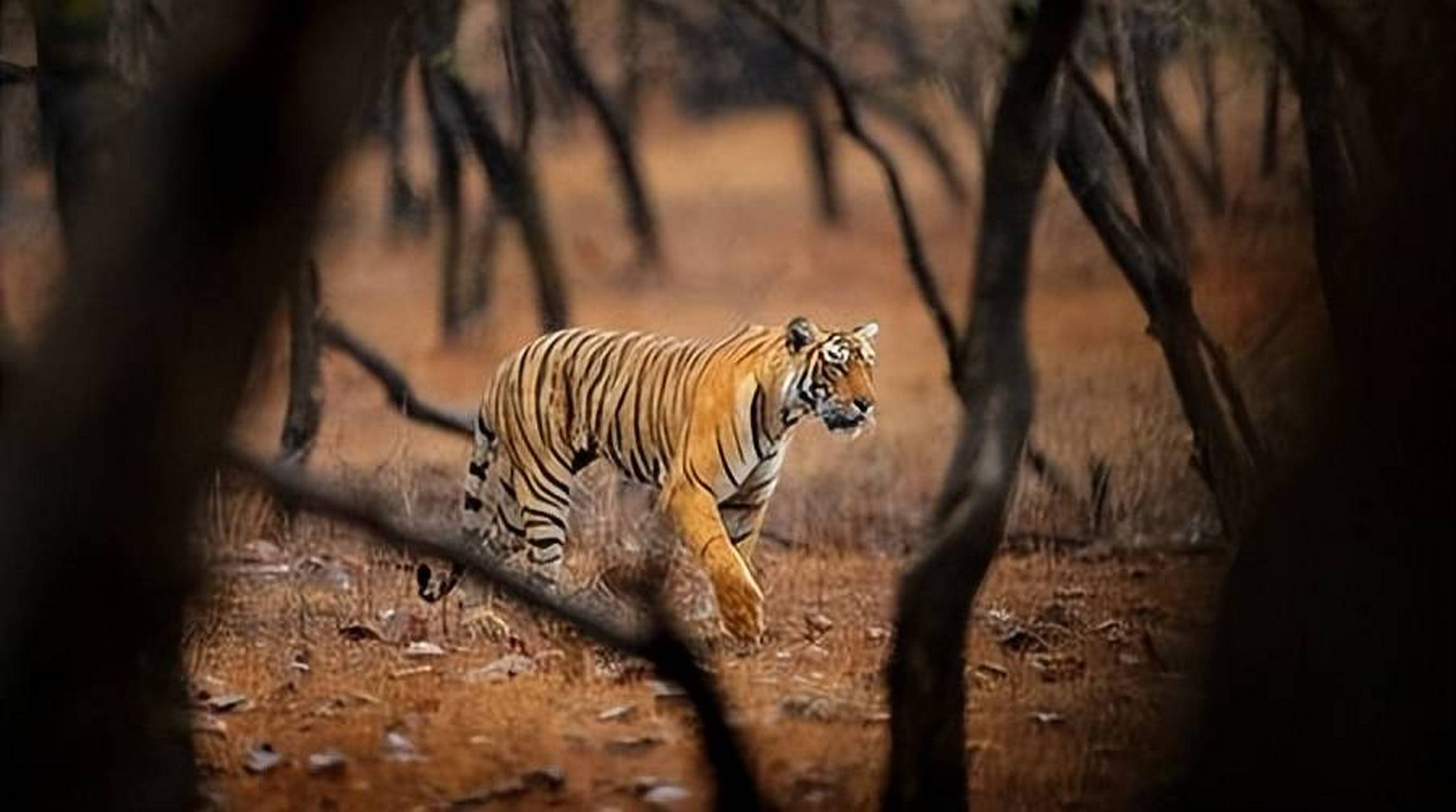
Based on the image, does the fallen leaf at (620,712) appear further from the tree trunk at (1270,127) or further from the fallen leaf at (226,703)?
the tree trunk at (1270,127)

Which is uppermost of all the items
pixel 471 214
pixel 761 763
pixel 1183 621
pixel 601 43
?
pixel 601 43

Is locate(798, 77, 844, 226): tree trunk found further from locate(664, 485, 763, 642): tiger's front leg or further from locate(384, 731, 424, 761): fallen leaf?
locate(384, 731, 424, 761): fallen leaf

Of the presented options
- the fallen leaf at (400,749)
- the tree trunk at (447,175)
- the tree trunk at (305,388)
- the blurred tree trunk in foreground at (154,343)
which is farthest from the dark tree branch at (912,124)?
the blurred tree trunk in foreground at (154,343)

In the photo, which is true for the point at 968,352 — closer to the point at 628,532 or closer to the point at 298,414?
the point at 628,532

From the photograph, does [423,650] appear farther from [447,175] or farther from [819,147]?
[819,147]

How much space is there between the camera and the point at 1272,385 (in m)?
2.70

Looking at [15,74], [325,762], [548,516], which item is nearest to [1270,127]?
[548,516]

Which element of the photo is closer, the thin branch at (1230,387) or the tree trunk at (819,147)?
the thin branch at (1230,387)

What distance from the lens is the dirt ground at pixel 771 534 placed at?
281 cm

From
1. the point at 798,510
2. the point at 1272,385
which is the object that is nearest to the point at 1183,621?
the point at 1272,385

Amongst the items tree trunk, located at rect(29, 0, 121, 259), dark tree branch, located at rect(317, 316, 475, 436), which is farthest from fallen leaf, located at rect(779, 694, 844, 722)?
tree trunk, located at rect(29, 0, 121, 259)

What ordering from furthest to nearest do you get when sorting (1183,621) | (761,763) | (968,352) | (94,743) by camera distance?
(968,352), (761,763), (1183,621), (94,743)

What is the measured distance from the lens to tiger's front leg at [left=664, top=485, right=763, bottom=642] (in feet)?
9.41

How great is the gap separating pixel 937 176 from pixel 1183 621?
78cm
